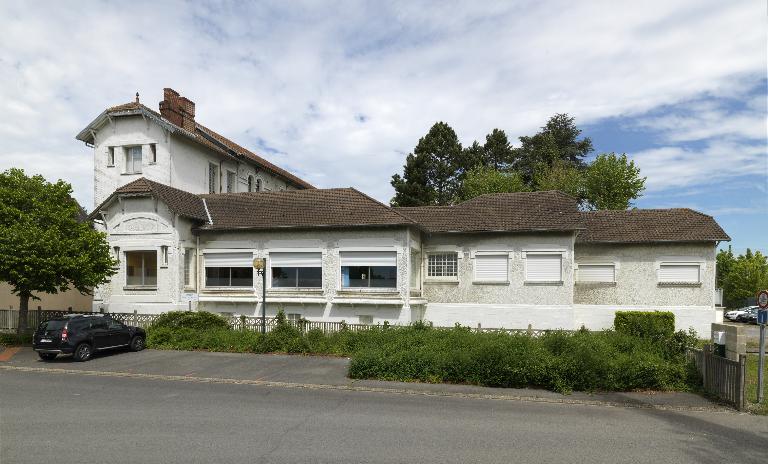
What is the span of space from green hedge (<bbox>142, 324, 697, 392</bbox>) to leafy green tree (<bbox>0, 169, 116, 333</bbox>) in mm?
11755

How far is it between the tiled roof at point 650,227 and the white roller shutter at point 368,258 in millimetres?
9398

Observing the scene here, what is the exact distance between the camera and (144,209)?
23.5 metres

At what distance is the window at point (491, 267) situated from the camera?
2392 centimetres

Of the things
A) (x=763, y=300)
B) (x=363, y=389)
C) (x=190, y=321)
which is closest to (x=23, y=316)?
(x=190, y=321)

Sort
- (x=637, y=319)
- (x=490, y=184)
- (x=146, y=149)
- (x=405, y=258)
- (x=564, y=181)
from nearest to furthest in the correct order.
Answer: (x=405, y=258) → (x=637, y=319) → (x=146, y=149) → (x=490, y=184) → (x=564, y=181)

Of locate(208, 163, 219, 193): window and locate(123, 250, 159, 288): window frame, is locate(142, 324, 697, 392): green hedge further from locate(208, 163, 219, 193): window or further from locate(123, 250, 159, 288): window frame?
locate(208, 163, 219, 193): window

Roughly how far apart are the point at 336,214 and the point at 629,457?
17.0 m

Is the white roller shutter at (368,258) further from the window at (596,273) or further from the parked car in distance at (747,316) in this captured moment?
the parked car in distance at (747,316)

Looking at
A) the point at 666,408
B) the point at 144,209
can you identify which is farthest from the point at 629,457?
the point at 144,209

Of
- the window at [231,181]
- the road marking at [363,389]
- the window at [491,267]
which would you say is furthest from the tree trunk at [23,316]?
the window at [491,267]

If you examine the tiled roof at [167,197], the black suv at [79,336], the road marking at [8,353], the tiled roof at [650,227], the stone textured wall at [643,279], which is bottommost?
the road marking at [8,353]

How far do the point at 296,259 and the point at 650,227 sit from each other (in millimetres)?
17057

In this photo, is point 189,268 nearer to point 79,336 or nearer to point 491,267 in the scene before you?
point 79,336

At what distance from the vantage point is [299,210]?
79.2ft
